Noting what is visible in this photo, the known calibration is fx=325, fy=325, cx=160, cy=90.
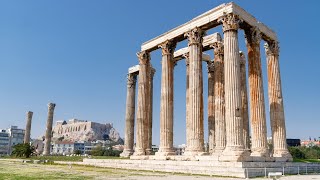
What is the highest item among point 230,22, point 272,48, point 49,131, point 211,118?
point 230,22

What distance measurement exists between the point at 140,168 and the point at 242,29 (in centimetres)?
1944

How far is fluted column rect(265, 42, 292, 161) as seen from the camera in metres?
36.2

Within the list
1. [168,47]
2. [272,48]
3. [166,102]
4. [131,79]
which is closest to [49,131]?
[131,79]

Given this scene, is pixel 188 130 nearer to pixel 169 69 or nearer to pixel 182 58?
pixel 169 69

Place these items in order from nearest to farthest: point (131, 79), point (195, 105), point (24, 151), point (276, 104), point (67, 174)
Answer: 1. point (67, 174)
2. point (195, 105)
3. point (276, 104)
4. point (131, 79)
5. point (24, 151)

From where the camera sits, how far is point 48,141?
294 ft

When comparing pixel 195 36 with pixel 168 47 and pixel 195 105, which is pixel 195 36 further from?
pixel 195 105

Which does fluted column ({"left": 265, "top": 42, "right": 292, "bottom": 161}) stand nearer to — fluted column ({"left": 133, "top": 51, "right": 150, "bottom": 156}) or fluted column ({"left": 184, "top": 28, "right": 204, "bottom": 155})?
fluted column ({"left": 184, "top": 28, "right": 204, "bottom": 155})

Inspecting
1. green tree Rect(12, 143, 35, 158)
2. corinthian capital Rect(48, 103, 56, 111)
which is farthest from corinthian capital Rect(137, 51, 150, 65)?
corinthian capital Rect(48, 103, 56, 111)

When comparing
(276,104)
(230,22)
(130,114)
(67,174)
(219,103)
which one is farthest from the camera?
(130,114)

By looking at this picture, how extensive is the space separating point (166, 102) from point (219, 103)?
663cm

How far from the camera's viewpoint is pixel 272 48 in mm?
39844

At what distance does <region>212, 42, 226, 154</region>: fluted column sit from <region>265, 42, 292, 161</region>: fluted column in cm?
558

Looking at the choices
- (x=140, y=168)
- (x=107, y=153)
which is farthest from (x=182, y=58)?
(x=107, y=153)
